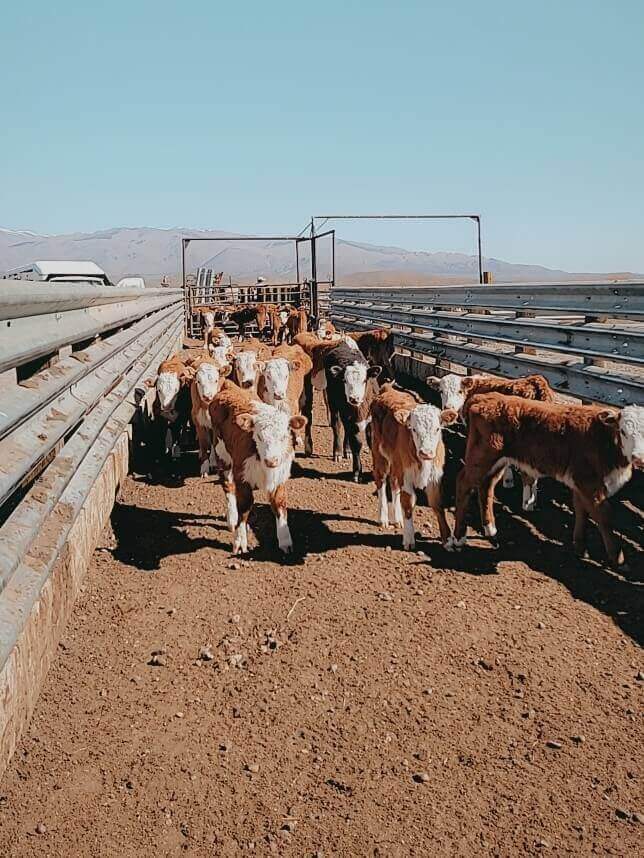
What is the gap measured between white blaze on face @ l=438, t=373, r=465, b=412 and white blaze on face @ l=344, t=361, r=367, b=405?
0.98 meters

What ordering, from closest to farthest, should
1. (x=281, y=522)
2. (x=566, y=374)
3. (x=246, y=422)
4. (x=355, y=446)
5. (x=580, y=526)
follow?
(x=580, y=526), (x=281, y=522), (x=246, y=422), (x=566, y=374), (x=355, y=446)

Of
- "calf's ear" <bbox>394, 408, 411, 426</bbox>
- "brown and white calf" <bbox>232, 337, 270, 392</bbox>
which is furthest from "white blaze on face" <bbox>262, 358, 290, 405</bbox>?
"calf's ear" <bbox>394, 408, 411, 426</bbox>

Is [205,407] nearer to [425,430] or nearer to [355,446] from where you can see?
[355,446]

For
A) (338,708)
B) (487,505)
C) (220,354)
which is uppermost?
(220,354)

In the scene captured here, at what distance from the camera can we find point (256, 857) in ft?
8.84

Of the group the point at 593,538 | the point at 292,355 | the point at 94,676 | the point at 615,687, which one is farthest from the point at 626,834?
the point at 292,355

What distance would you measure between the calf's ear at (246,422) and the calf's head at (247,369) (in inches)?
152

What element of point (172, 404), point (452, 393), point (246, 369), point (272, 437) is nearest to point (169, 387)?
point (172, 404)

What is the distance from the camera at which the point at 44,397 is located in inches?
127

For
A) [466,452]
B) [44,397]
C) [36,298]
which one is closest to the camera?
[36,298]

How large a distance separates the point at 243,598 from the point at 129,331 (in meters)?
4.44

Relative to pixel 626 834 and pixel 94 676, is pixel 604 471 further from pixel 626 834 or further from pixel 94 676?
pixel 94 676

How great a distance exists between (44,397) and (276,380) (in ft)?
19.7

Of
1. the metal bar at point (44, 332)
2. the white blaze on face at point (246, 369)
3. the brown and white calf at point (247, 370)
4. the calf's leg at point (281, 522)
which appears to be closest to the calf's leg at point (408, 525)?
the calf's leg at point (281, 522)
